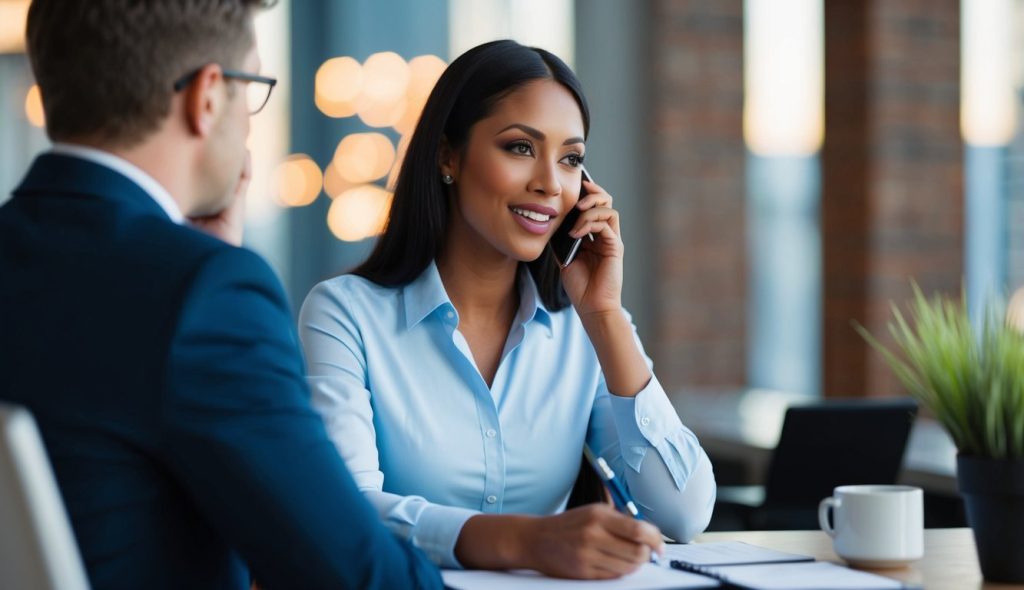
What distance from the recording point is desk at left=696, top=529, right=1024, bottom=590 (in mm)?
1534

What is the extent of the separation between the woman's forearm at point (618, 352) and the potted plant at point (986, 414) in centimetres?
48

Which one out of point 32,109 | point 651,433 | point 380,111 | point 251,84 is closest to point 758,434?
point 651,433

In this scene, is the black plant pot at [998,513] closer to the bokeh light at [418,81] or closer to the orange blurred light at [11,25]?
the bokeh light at [418,81]

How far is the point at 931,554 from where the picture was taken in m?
1.71

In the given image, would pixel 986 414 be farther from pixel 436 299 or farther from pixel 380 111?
pixel 380 111

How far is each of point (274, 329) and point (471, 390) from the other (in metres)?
0.83

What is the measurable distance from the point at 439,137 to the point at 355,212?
446cm

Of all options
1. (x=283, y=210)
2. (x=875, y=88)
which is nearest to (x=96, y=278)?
(x=875, y=88)

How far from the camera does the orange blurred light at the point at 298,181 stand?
6645 mm

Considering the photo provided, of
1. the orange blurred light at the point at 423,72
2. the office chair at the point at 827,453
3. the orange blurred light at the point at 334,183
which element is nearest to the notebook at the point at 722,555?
the office chair at the point at 827,453

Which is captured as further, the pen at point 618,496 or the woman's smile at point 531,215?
the woman's smile at point 531,215

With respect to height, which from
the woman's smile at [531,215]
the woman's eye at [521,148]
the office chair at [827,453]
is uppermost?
the woman's eye at [521,148]

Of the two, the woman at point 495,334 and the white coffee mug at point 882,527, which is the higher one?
the woman at point 495,334

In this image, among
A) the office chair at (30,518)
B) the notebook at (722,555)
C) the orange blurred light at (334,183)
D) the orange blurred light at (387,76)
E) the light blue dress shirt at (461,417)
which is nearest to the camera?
the office chair at (30,518)
